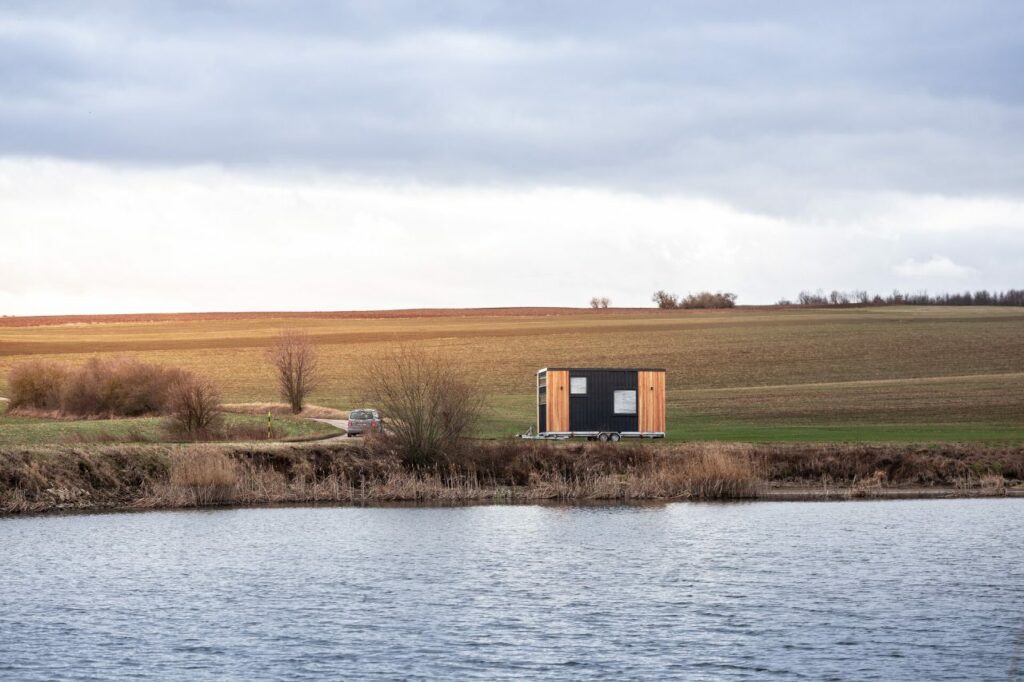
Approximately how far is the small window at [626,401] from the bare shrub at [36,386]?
100ft

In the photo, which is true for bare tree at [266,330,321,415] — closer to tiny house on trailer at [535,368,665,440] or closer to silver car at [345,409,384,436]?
silver car at [345,409,384,436]

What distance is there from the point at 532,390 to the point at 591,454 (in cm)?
3610

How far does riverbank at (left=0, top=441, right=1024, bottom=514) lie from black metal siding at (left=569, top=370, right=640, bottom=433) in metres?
9.05

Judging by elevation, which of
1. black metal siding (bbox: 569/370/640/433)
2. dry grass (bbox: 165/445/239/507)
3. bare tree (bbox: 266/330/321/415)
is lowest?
dry grass (bbox: 165/445/239/507)

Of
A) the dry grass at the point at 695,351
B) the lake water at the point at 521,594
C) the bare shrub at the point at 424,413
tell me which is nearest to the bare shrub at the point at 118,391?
the dry grass at the point at 695,351

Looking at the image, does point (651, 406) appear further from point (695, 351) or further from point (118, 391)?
point (695, 351)

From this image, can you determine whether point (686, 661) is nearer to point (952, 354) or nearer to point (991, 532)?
point (991, 532)

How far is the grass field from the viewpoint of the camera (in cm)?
6031

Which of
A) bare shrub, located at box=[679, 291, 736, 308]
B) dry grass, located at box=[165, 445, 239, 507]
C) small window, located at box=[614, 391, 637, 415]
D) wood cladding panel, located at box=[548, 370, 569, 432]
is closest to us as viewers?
dry grass, located at box=[165, 445, 239, 507]

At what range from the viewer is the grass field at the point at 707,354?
6031 centimetres

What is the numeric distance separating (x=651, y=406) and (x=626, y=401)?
1056 millimetres

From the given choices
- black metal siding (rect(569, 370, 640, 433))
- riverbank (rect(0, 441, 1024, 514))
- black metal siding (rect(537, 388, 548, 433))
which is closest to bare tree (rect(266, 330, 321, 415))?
black metal siding (rect(537, 388, 548, 433))

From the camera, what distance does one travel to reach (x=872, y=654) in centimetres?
1997

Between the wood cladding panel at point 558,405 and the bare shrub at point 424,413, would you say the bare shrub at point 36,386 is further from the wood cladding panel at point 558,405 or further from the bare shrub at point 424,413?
the bare shrub at point 424,413
